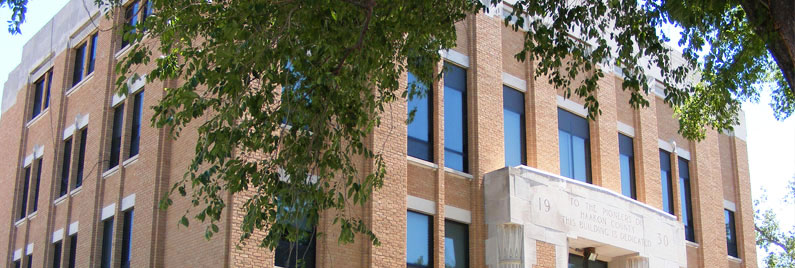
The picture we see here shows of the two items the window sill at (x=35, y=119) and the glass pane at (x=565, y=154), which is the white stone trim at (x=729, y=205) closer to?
the glass pane at (x=565, y=154)

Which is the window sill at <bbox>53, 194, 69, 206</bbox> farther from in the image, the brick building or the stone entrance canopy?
the stone entrance canopy

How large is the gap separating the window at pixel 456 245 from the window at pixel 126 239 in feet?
22.9

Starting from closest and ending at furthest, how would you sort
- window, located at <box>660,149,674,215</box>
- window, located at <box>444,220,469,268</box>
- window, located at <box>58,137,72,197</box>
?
1. window, located at <box>444,220,469,268</box>
2. window, located at <box>58,137,72,197</box>
3. window, located at <box>660,149,674,215</box>

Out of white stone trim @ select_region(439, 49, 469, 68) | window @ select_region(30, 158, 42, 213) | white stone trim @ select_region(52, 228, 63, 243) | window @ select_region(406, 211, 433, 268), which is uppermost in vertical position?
white stone trim @ select_region(439, 49, 469, 68)

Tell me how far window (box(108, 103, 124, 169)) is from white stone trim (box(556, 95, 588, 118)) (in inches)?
444

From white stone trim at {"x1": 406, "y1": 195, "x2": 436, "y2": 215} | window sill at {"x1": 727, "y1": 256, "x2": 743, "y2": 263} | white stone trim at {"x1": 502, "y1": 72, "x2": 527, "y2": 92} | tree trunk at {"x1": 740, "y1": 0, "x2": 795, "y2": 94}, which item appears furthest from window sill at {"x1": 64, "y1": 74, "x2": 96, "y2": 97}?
window sill at {"x1": 727, "y1": 256, "x2": 743, "y2": 263}

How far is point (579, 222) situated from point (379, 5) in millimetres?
11914

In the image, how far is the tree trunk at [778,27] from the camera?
1204 cm

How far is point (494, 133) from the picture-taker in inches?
983

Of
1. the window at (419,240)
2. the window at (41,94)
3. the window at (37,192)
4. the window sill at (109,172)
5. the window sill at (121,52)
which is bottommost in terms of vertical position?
the window at (419,240)

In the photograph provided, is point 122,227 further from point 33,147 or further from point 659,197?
point 659,197

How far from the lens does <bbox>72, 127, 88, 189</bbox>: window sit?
26170mm

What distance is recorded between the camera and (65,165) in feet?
89.8

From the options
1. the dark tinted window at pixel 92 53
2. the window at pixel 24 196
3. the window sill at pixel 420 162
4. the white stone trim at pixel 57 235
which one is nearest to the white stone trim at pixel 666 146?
the window sill at pixel 420 162
